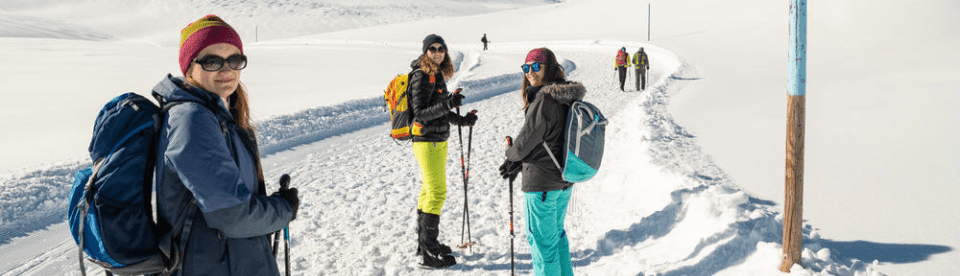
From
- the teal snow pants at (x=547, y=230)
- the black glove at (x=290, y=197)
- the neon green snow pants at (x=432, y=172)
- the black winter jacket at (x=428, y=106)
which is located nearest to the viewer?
the black glove at (x=290, y=197)

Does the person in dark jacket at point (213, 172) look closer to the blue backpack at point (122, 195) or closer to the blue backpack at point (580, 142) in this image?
the blue backpack at point (122, 195)

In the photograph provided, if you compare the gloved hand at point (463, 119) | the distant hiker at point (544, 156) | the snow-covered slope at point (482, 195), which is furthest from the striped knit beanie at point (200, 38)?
the snow-covered slope at point (482, 195)

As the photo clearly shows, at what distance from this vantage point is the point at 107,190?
1.89 meters

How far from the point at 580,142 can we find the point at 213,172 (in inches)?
91.1

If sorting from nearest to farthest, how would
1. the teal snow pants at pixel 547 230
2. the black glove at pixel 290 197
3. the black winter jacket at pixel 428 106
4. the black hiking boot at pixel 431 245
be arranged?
the black glove at pixel 290 197 → the teal snow pants at pixel 547 230 → the black winter jacket at pixel 428 106 → the black hiking boot at pixel 431 245

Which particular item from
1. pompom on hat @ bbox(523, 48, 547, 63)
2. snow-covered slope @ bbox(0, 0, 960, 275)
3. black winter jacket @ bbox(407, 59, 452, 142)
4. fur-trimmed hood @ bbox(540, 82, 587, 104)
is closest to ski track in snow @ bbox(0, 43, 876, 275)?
snow-covered slope @ bbox(0, 0, 960, 275)

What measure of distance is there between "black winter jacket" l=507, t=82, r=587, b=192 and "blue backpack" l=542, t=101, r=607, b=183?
43 mm

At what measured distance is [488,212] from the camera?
644 cm

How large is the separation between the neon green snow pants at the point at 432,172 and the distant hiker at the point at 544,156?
0.86 m

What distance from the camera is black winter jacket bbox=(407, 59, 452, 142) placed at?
14.9 ft

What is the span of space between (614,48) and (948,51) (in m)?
18.2

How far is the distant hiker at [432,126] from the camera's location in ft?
15.1

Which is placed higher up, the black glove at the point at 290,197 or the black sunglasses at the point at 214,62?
the black sunglasses at the point at 214,62

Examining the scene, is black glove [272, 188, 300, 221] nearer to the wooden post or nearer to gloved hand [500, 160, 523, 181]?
gloved hand [500, 160, 523, 181]
